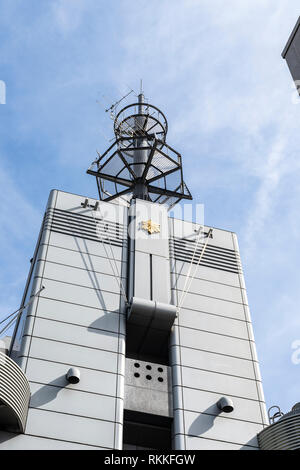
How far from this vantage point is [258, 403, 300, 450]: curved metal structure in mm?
19156

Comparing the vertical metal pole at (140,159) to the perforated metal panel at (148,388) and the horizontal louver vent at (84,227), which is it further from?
the perforated metal panel at (148,388)

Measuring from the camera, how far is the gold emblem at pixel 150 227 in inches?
1136

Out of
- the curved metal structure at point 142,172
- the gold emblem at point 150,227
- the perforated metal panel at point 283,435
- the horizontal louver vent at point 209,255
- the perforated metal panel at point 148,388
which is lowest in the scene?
the perforated metal panel at point 283,435

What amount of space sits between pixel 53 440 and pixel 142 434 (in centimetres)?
525

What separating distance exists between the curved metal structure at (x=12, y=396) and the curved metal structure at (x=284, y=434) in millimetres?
9332

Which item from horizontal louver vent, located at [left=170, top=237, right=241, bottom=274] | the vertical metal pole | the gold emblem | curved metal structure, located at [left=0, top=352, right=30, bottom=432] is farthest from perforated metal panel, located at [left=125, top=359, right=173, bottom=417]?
the vertical metal pole

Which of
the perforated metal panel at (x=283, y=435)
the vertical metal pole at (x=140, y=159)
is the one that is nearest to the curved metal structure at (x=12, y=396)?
the perforated metal panel at (x=283, y=435)

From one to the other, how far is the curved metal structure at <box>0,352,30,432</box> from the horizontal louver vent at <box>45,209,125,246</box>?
9.95m

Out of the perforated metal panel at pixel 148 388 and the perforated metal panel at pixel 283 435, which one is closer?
the perforated metal panel at pixel 283 435

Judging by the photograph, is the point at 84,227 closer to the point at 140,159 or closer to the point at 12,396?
the point at 140,159

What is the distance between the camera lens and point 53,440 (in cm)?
1889

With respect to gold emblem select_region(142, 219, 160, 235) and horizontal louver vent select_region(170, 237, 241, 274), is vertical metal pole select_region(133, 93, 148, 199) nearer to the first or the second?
gold emblem select_region(142, 219, 160, 235)

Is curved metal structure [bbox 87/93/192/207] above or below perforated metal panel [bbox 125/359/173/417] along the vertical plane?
above

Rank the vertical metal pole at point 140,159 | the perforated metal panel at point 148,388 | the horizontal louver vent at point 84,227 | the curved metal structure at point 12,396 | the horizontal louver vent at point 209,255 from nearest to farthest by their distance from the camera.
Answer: the curved metal structure at point 12,396, the perforated metal panel at point 148,388, the horizontal louver vent at point 84,227, the horizontal louver vent at point 209,255, the vertical metal pole at point 140,159
